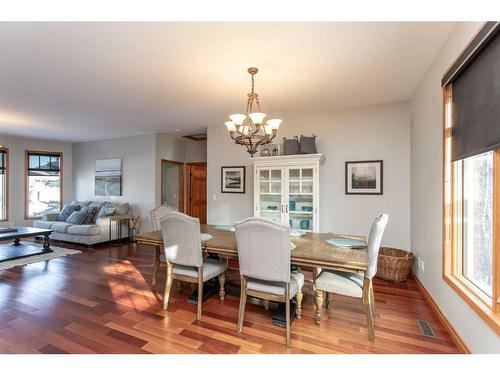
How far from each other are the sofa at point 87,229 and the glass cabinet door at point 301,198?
3867 millimetres

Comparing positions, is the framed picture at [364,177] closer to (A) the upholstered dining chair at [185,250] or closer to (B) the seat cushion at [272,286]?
(B) the seat cushion at [272,286]

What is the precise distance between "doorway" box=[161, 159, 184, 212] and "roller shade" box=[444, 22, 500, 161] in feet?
17.7

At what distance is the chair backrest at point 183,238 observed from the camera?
2248 millimetres

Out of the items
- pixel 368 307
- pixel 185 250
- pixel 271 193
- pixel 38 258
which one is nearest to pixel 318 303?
pixel 368 307

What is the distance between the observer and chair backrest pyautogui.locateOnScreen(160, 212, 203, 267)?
2.25 meters

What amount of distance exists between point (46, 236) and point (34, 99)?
2484 mm

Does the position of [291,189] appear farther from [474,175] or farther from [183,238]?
[474,175]

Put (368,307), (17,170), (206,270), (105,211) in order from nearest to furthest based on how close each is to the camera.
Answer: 1. (368,307)
2. (206,270)
3. (105,211)
4. (17,170)

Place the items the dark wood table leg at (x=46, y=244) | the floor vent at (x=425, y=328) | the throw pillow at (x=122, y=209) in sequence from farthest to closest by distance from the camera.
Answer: the throw pillow at (x=122, y=209)
the dark wood table leg at (x=46, y=244)
the floor vent at (x=425, y=328)

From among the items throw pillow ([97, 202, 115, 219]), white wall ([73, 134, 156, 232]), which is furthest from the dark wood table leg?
white wall ([73, 134, 156, 232])

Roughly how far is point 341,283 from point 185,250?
1413 mm

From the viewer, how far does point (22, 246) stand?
195 inches

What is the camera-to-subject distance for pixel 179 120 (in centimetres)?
461

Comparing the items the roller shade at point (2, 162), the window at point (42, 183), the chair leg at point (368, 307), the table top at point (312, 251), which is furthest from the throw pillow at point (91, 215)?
the chair leg at point (368, 307)
